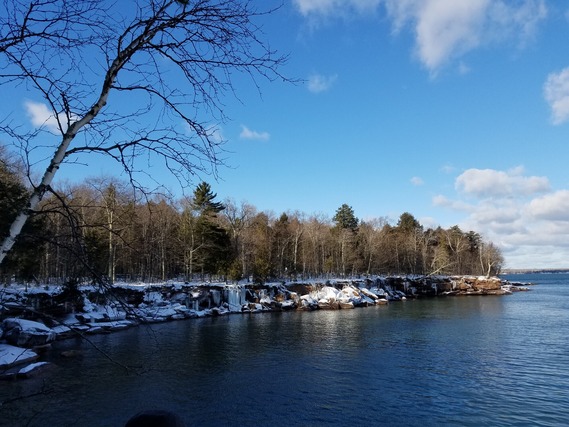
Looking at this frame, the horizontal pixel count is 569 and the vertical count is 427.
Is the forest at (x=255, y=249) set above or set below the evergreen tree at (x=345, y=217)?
below

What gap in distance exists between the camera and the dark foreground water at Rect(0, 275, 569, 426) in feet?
41.8

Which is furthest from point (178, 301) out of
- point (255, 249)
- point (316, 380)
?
point (316, 380)

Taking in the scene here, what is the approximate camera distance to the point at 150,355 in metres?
20.5

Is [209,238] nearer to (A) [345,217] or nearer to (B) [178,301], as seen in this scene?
(B) [178,301]

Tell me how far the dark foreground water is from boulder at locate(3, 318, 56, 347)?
206 centimetres

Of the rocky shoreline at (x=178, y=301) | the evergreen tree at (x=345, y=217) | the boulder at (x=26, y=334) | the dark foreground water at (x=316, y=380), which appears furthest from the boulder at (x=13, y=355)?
the evergreen tree at (x=345, y=217)

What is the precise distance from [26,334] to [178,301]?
2091 cm

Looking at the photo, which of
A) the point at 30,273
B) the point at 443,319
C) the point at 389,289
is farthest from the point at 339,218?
the point at 30,273

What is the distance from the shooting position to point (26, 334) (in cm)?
2375

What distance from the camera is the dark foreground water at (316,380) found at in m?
12.8

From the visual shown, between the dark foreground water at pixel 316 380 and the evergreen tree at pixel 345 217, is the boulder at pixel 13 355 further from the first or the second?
the evergreen tree at pixel 345 217

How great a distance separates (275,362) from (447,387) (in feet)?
26.8

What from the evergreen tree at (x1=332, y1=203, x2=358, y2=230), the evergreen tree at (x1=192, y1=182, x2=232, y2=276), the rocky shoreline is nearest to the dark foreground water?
the rocky shoreline

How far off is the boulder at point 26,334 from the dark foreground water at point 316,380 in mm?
2059
